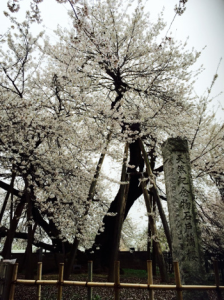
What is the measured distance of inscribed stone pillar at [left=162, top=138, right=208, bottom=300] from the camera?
3.78 metres

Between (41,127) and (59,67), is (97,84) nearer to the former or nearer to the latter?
(59,67)

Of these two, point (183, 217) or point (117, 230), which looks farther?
point (117, 230)

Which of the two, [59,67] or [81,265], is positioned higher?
[59,67]

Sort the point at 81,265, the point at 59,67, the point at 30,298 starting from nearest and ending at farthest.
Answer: the point at 30,298
the point at 59,67
the point at 81,265

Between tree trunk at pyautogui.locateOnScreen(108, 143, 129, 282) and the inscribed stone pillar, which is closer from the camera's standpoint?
the inscribed stone pillar

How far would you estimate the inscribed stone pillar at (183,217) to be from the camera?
12.4 feet

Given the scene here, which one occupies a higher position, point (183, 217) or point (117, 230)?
point (183, 217)

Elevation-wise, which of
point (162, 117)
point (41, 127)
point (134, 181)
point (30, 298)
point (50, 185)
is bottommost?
point (30, 298)

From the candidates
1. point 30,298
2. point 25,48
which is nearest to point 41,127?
point 25,48

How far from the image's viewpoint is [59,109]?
6551 mm

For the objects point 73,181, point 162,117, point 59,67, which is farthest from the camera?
point 162,117

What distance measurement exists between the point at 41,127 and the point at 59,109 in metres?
0.78

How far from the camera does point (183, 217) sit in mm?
4137

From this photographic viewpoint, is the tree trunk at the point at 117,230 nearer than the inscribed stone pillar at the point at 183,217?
No
